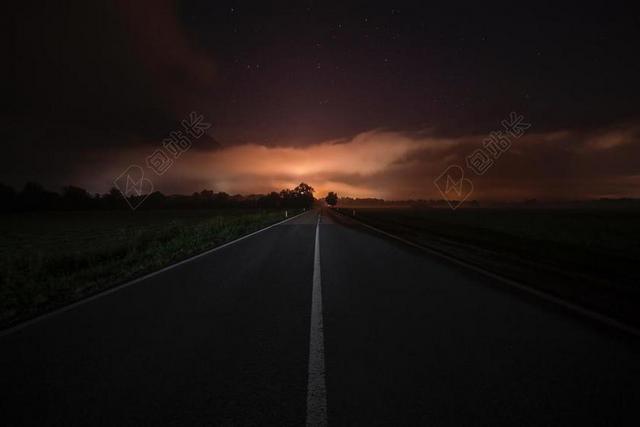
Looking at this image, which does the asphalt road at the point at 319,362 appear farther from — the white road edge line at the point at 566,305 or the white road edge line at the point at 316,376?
the white road edge line at the point at 566,305

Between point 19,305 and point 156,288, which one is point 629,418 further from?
point 19,305

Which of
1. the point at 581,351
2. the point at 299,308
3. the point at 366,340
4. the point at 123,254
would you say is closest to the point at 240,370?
the point at 366,340

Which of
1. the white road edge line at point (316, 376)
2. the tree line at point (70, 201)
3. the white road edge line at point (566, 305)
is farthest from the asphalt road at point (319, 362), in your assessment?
the tree line at point (70, 201)

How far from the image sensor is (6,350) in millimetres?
3375

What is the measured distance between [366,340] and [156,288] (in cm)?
447

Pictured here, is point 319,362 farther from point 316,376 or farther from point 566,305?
point 566,305

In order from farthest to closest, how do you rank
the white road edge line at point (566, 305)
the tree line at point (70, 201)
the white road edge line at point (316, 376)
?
the tree line at point (70, 201) < the white road edge line at point (566, 305) < the white road edge line at point (316, 376)

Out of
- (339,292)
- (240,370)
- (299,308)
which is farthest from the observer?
(339,292)

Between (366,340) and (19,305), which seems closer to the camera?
(366,340)

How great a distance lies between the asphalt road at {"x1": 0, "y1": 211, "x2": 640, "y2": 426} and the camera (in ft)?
7.46

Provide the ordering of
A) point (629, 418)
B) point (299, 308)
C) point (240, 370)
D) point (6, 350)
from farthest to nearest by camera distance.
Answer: point (299, 308), point (6, 350), point (240, 370), point (629, 418)

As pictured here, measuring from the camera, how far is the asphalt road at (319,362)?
227 cm

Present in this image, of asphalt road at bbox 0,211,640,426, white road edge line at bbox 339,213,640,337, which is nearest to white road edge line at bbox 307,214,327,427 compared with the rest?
asphalt road at bbox 0,211,640,426

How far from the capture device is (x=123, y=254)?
37.6 ft
